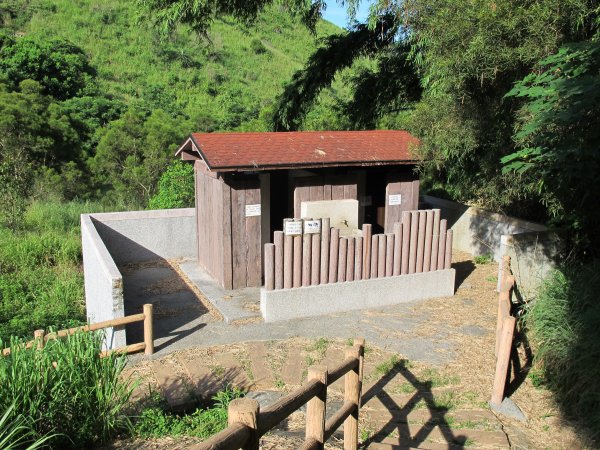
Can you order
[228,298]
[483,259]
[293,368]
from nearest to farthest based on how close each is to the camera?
[293,368] → [228,298] → [483,259]

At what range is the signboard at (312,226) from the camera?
26.4ft

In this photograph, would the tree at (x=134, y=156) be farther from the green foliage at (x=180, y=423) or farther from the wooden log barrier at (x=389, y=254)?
Result: the green foliage at (x=180, y=423)

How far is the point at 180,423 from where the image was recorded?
480 cm

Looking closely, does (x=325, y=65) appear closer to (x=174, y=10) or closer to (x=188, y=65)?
(x=174, y=10)

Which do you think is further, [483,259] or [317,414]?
[483,259]

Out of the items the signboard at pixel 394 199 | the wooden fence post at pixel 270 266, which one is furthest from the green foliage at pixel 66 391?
the signboard at pixel 394 199

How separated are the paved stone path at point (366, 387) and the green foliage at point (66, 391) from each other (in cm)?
100

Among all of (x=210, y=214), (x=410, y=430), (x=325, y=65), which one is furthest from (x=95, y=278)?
(x=325, y=65)

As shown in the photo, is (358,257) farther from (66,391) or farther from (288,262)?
(66,391)

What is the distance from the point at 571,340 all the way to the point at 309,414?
3.70m

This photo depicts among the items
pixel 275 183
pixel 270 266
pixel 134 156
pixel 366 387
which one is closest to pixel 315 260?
pixel 270 266

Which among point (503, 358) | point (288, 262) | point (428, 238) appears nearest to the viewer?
point (503, 358)

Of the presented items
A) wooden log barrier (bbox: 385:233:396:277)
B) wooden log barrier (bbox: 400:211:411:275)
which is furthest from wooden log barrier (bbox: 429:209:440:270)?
wooden log barrier (bbox: 385:233:396:277)

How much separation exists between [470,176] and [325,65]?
6.26 meters
